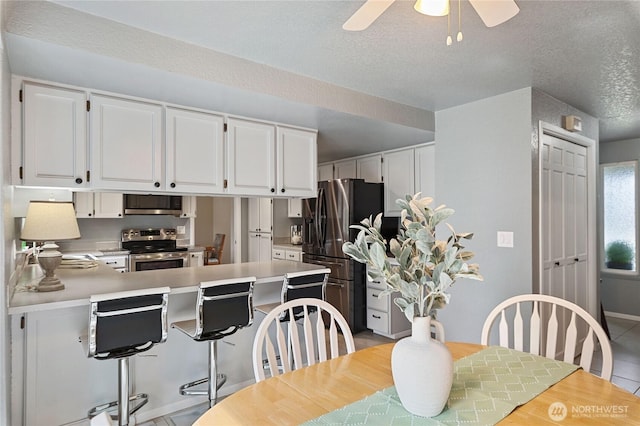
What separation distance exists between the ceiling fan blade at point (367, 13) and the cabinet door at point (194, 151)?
1555 mm

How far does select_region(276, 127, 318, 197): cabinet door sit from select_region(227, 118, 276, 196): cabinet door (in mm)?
78

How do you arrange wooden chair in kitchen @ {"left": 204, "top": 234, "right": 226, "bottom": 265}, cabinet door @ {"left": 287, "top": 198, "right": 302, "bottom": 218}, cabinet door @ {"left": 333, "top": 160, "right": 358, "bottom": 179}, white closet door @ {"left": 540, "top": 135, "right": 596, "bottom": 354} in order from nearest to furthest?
white closet door @ {"left": 540, "top": 135, "right": 596, "bottom": 354} < cabinet door @ {"left": 333, "top": 160, "right": 358, "bottom": 179} < cabinet door @ {"left": 287, "top": 198, "right": 302, "bottom": 218} < wooden chair in kitchen @ {"left": 204, "top": 234, "right": 226, "bottom": 265}

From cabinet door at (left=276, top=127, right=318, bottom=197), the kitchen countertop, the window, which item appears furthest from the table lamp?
the window

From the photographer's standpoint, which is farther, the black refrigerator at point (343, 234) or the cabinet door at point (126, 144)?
the black refrigerator at point (343, 234)

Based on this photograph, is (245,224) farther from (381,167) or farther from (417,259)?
(417,259)

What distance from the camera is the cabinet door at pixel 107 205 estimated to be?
4.80 metres

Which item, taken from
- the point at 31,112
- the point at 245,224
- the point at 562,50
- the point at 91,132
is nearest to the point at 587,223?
the point at 562,50

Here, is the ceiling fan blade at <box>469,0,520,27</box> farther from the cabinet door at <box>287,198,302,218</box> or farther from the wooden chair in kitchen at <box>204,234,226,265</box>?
the wooden chair in kitchen at <box>204,234,226,265</box>

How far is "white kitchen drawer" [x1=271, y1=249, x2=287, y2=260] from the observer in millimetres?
5414

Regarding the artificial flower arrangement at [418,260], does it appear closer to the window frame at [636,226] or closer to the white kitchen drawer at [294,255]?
the white kitchen drawer at [294,255]

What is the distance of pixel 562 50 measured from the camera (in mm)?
2160

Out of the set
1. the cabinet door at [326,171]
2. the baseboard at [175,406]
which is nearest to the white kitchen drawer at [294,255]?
the cabinet door at [326,171]

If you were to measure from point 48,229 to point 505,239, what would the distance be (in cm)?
309

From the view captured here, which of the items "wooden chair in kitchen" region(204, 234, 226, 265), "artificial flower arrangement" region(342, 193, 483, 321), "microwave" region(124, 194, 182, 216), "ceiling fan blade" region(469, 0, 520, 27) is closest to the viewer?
"artificial flower arrangement" region(342, 193, 483, 321)
